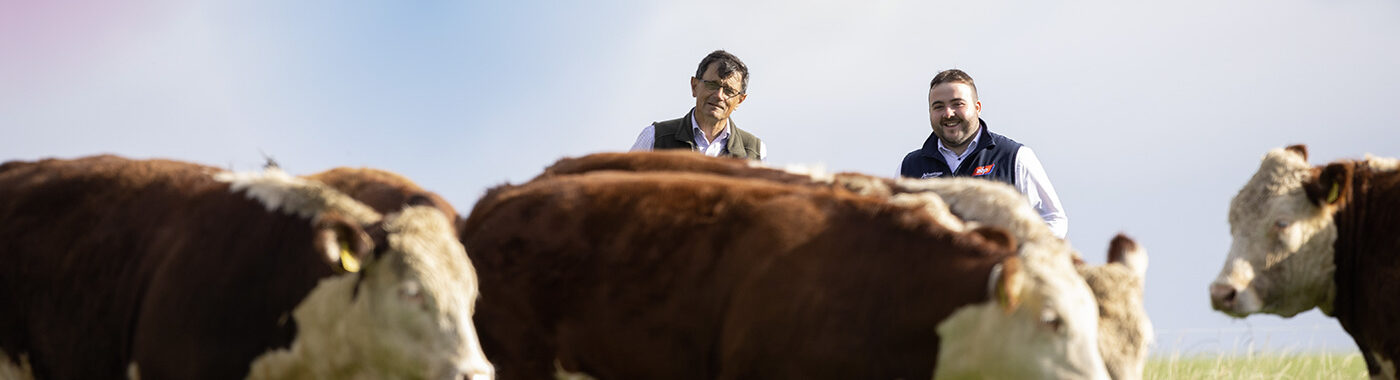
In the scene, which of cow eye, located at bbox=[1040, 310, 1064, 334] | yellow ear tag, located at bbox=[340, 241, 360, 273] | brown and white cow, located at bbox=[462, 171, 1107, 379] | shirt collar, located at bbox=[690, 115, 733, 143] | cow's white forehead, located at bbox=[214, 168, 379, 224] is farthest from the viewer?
shirt collar, located at bbox=[690, 115, 733, 143]

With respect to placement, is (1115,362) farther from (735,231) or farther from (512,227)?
(512,227)

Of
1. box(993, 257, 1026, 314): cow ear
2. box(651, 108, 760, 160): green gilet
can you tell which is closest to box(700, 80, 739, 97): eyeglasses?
box(651, 108, 760, 160): green gilet

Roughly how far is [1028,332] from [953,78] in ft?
14.9

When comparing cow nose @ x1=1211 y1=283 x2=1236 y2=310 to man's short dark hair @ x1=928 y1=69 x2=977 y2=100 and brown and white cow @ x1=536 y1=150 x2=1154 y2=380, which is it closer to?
brown and white cow @ x1=536 y1=150 x2=1154 y2=380

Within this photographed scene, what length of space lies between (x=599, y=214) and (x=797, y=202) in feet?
3.08

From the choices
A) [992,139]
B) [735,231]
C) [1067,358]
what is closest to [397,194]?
[735,231]

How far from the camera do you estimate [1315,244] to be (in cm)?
765

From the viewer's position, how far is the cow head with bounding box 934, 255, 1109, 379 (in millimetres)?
5434

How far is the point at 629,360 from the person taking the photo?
21.1 feet

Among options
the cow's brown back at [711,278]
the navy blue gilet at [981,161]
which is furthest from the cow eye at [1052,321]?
the navy blue gilet at [981,161]

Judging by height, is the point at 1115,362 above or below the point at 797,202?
below

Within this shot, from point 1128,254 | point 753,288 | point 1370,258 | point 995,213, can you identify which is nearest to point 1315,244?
point 1370,258

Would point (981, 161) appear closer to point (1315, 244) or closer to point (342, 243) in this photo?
point (1315, 244)

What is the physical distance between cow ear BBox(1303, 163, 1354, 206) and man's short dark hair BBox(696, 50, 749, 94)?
3.82m
